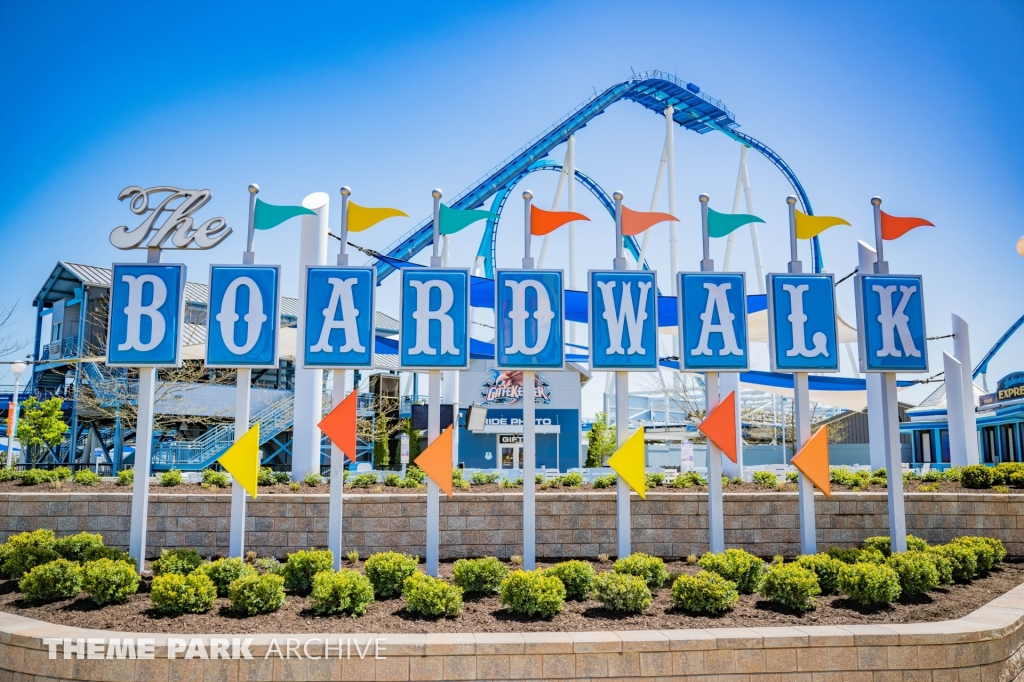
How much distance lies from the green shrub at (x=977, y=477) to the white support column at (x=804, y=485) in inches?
198

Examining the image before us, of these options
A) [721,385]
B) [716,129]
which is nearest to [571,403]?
[716,129]

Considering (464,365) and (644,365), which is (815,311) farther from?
(464,365)

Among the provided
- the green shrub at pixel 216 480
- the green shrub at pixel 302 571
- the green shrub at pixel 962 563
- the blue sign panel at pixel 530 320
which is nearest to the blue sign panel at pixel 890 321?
the green shrub at pixel 962 563

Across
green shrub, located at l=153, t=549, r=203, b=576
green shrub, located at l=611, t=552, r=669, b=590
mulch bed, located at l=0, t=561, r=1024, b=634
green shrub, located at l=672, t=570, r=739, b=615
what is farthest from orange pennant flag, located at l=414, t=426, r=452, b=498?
green shrub, located at l=672, t=570, r=739, b=615

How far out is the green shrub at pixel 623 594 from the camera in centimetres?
781

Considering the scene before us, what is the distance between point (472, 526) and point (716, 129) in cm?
2659

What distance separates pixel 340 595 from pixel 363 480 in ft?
18.2

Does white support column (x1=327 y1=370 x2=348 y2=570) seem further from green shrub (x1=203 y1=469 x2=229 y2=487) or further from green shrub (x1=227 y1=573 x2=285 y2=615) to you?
green shrub (x1=203 y1=469 x2=229 y2=487)

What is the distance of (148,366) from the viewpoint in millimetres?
9750

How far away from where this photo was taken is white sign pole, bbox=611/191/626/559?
9.96m

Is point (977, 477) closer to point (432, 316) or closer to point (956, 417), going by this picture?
point (956, 417)

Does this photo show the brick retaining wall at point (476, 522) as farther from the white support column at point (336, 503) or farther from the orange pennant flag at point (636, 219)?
the orange pennant flag at point (636, 219)

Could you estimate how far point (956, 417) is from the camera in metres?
16.0

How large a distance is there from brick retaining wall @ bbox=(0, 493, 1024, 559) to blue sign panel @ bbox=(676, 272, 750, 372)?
104 inches
